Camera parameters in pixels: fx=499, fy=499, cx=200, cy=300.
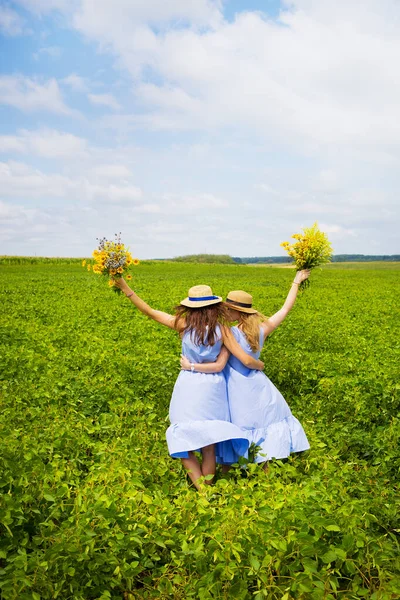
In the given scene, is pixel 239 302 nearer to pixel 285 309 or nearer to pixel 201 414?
pixel 285 309

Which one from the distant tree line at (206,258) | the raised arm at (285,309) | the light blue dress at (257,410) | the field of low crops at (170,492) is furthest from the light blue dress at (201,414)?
the distant tree line at (206,258)

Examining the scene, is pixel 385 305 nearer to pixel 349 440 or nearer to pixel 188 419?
pixel 349 440

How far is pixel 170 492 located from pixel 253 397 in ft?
4.07

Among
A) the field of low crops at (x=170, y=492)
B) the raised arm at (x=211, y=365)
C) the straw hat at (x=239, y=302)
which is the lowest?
the field of low crops at (x=170, y=492)

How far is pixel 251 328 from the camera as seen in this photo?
5.13 meters

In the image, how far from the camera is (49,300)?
20625 mm

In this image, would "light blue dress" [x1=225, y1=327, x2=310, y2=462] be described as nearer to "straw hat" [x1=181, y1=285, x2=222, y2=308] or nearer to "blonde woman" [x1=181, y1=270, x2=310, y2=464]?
"blonde woman" [x1=181, y1=270, x2=310, y2=464]

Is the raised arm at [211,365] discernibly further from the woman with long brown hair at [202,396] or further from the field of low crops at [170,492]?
the field of low crops at [170,492]

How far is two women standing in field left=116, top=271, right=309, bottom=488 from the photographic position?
4.82 meters

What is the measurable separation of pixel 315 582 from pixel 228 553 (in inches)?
21.4

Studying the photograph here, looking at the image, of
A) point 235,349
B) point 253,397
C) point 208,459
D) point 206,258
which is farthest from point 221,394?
point 206,258

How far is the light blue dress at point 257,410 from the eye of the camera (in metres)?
5.12

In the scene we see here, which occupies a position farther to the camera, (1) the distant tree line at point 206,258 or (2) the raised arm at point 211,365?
(1) the distant tree line at point 206,258

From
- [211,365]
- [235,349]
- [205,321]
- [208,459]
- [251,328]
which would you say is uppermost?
[205,321]
